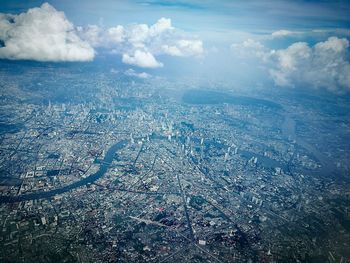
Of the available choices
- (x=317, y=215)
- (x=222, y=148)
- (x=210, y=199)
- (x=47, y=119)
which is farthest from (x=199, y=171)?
(x=47, y=119)

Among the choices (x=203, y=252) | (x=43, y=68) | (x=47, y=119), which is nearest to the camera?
(x=203, y=252)

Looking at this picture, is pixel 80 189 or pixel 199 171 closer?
pixel 80 189

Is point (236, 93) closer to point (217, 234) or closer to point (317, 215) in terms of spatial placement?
point (317, 215)

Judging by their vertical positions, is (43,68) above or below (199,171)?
above

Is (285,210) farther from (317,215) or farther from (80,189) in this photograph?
(80,189)

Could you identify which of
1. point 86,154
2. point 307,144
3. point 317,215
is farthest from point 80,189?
point 307,144

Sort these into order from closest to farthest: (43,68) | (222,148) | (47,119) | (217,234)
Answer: (217,234), (222,148), (47,119), (43,68)

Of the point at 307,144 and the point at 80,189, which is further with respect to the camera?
the point at 307,144

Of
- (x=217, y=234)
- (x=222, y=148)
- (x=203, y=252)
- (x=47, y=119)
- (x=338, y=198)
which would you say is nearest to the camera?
(x=203, y=252)

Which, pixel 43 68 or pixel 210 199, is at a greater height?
pixel 43 68
